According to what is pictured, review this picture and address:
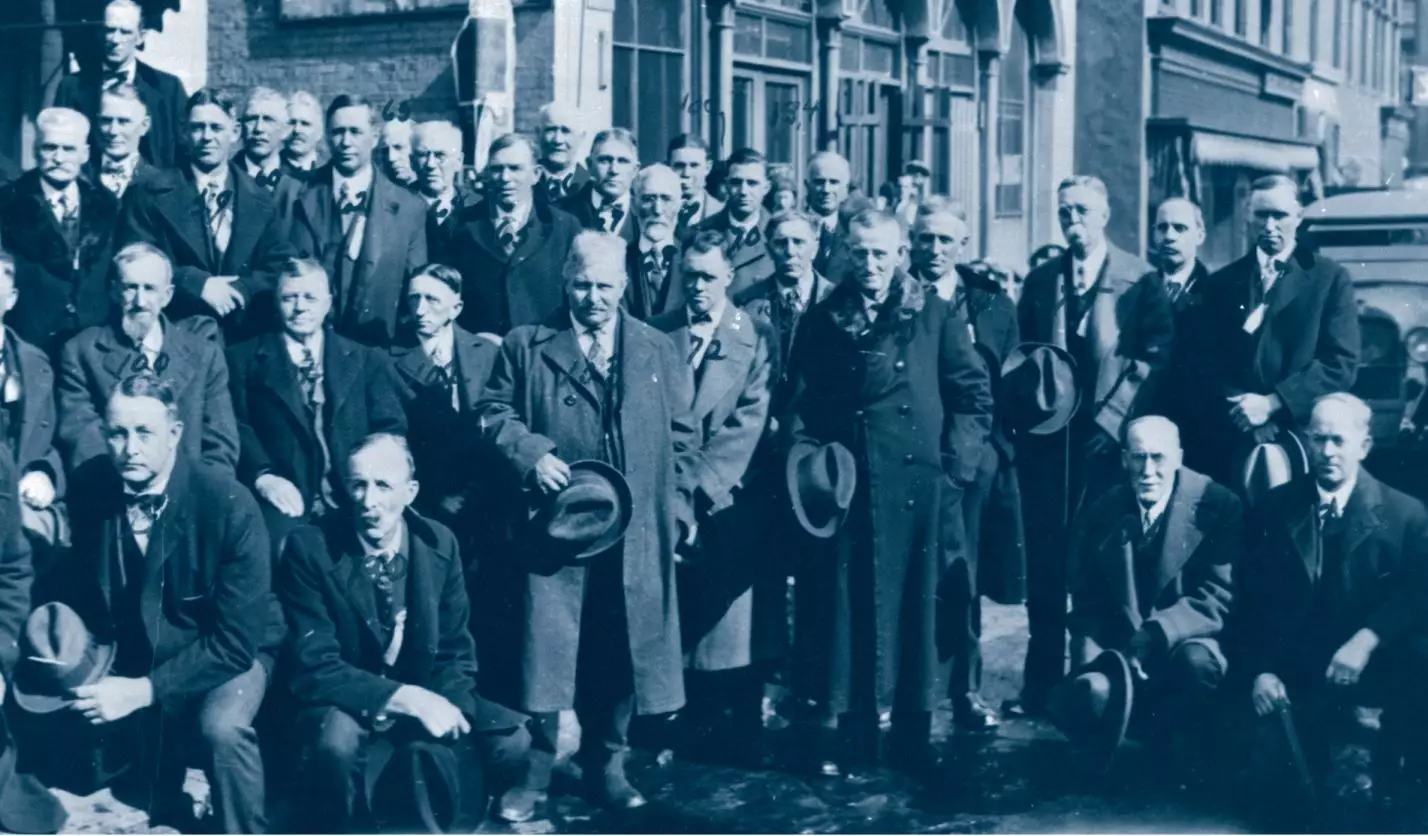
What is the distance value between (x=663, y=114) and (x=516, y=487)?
6.37 metres

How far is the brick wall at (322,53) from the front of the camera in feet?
33.1

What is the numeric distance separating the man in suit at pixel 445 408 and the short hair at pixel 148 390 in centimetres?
89

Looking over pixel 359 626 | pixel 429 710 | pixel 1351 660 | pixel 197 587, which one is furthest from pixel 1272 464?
pixel 197 587

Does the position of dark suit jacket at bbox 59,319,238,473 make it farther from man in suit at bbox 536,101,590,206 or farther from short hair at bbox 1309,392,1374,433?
short hair at bbox 1309,392,1374,433

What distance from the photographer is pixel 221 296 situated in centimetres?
586

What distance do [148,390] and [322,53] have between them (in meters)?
6.04

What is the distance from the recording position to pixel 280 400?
540 centimetres

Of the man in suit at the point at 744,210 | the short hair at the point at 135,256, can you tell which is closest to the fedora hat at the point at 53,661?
the short hair at the point at 135,256

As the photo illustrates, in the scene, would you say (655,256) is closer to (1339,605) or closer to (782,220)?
(782,220)

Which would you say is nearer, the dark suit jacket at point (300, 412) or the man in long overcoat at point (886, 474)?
the dark suit jacket at point (300, 412)

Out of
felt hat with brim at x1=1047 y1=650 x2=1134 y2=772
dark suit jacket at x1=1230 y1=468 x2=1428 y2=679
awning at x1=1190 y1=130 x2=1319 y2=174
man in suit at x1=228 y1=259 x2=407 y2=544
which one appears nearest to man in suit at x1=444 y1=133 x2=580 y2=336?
man in suit at x1=228 y1=259 x2=407 y2=544

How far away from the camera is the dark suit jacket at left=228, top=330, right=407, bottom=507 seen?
17.7 feet

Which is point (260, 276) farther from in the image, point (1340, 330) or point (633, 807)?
point (1340, 330)

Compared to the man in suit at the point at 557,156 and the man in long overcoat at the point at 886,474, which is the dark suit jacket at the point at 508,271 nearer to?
the man in suit at the point at 557,156
